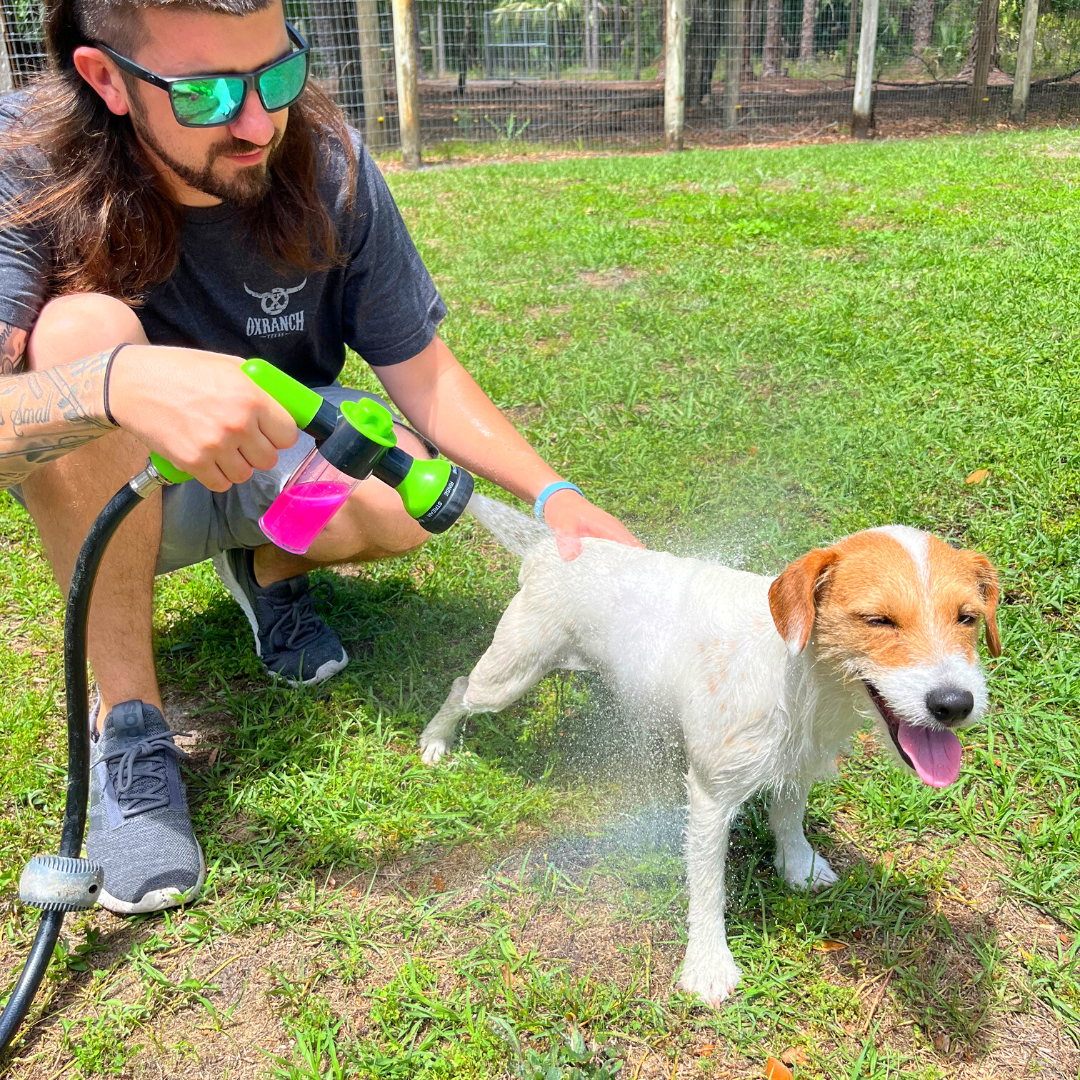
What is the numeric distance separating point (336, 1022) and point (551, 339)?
14.3 feet

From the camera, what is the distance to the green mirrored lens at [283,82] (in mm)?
2193

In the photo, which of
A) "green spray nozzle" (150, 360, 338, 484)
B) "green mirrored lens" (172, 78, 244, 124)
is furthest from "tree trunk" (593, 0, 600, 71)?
"green spray nozzle" (150, 360, 338, 484)

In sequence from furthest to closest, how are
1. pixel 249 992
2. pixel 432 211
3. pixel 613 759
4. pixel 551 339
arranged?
1. pixel 432 211
2. pixel 551 339
3. pixel 613 759
4. pixel 249 992

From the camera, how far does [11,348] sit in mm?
2301

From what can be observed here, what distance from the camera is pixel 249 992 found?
2.25m

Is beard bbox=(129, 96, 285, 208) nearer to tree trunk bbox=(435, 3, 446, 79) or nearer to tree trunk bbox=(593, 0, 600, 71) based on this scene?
tree trunk bbox=(435, 3, 446, 79)

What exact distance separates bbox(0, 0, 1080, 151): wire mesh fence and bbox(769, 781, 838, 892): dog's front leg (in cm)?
1356

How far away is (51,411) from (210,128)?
30.0 inches

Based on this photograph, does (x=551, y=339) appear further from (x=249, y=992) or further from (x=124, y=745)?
(x=249, y=992)

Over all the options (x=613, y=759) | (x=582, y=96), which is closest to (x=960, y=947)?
(x=613, y=759)

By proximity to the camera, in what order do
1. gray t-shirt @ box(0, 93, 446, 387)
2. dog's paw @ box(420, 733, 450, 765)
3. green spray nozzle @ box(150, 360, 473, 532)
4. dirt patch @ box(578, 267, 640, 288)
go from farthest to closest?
dirt patch @ box(578, 267, 640, 288)
dog's paw @ box(420, 733, 450, 765)
gray t-shirt @ box(0, 93, 446, 387)
green spray nozzle @ box(150, 360, 473, 532)

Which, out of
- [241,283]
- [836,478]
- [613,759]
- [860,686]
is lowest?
[613,759]

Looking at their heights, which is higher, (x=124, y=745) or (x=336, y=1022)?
(x=124, y=745)

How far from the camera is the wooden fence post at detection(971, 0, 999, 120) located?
51.5ft
